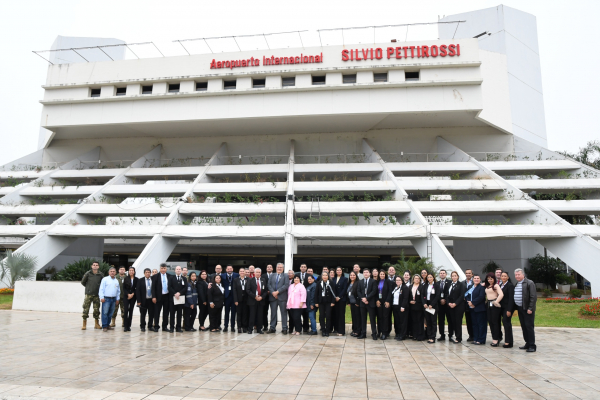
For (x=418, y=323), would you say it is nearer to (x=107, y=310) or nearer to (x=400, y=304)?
(x=400, y=304)

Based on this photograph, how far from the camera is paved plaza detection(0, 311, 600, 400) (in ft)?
17.9

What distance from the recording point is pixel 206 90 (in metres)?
27.9

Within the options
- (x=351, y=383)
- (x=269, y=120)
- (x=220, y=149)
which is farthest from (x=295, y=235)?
(x=351, y=383)

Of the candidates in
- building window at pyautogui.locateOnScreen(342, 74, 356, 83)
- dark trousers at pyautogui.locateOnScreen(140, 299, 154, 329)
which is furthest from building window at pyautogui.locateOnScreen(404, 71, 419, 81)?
dark trousers at pyautogui.locateOnScreen(140, 299, 154, 329)

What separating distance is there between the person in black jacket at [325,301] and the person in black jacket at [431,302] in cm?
236

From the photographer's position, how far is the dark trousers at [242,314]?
1132 cm

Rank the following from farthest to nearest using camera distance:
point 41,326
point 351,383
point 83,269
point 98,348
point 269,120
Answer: point 269,120, point 83,269, point 41,326, point 98,348, point 351,383

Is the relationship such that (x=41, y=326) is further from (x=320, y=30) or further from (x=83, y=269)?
(x=320, y=30)

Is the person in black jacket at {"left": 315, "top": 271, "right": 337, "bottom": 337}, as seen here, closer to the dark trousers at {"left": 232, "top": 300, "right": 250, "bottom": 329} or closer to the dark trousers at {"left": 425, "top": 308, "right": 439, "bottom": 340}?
the dark trousers at {"left": 232, "top": 300, "right": 250, "bottom": 329}

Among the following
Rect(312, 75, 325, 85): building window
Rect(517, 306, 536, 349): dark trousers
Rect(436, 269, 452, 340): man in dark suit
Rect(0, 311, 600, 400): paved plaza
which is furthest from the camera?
Rect(312, 75, 325, 85): building window

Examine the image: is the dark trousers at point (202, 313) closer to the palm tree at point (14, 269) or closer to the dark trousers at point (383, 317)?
the dark trousers at point (383, 317)

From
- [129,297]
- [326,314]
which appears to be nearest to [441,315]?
[326,314]

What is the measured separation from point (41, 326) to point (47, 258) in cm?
1212

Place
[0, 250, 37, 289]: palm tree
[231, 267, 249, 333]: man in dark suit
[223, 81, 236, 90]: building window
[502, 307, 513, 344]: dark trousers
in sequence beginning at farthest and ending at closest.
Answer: [223, 81, 236, 90]: building window → [0, 250, 37, 289]: palm tree → [231, 267, 249, 333]: man in dark suit → [502, 307, 513, 344]: dark trousers
